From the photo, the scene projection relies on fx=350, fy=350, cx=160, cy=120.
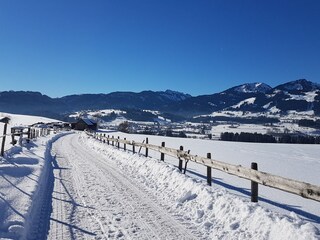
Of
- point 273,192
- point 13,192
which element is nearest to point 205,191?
point 273,192

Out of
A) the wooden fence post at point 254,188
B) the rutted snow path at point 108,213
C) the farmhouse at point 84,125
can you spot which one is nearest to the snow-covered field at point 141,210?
the rutted snow path at point 108,213

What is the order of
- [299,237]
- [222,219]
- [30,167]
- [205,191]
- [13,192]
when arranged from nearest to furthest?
1. [299,237]
2. [222,219]
3. [13,192]
4. [205,191]
5. [30,167]

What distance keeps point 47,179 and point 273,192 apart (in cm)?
845

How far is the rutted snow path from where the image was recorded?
7.23 m

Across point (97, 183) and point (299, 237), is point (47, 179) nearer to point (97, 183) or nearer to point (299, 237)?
point (97, 183)

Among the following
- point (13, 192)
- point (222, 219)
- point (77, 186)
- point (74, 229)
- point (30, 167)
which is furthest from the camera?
point (30, 167)

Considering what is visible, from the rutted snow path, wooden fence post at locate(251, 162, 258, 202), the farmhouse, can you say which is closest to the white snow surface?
the rutted snow path

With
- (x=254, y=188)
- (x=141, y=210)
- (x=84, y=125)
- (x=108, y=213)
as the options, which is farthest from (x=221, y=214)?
(x=84, y=125)

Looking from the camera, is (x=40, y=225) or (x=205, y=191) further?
(x=205, y=191)

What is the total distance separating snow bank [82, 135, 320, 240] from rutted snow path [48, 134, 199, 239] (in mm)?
496

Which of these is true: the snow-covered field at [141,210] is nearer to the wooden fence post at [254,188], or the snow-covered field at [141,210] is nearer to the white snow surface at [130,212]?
the white snow surface at [130,212]

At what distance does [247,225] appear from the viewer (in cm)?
766

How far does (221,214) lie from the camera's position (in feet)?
28.2

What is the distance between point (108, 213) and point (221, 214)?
279 centimetres
